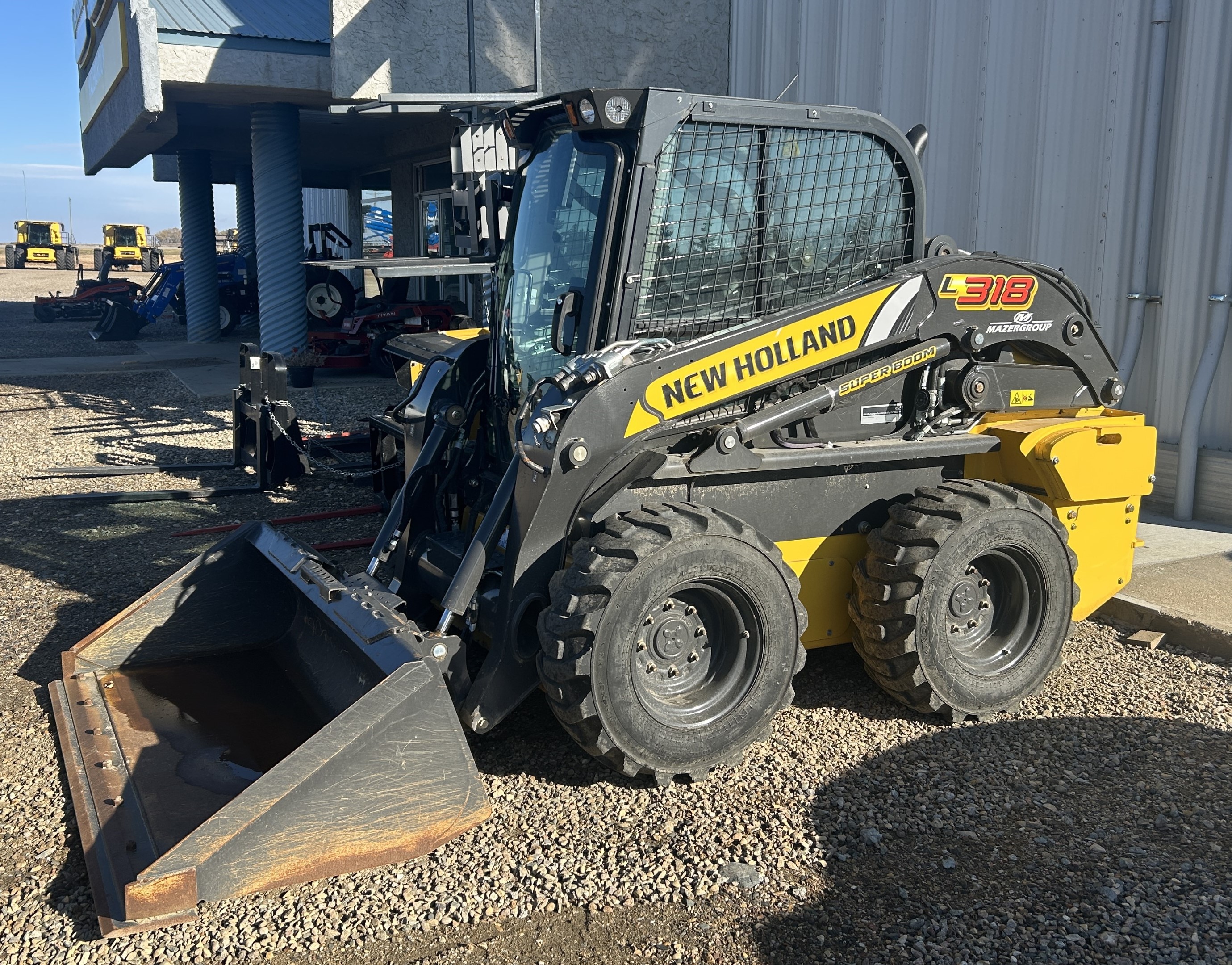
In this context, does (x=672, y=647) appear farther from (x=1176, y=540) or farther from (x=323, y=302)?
(x=323, y=302)

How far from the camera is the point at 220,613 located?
5.10m

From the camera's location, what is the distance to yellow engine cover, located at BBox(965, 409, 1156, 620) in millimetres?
5000

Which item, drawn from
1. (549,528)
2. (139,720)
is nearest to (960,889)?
(549,528)

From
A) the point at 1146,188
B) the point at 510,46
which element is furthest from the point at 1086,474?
the point at 510,46

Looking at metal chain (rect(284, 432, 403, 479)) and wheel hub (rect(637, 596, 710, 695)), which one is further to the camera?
metal chain (rect(284, 432, 403, 479))

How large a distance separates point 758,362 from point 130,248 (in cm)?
5239

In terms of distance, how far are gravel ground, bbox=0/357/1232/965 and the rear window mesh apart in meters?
1.79

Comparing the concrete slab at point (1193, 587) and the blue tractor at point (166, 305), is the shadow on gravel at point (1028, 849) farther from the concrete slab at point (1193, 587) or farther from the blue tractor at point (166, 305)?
the blue tractor at point (166, 305)

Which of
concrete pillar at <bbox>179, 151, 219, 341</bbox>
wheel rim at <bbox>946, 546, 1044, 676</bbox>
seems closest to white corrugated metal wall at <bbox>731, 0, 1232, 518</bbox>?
wheel rim at <bbox>946, 546, 1044, 676</bbox>

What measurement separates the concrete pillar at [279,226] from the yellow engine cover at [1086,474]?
1318 cm

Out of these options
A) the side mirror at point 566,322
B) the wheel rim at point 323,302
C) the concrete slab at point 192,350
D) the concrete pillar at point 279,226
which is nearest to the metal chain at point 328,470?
the side mirror at point 566,322

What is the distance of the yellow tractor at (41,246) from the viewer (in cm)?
5391

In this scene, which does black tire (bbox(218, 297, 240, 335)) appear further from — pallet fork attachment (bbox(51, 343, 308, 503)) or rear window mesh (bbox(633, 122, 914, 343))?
rear window mesh (bbox(633, 122, 914, 343))

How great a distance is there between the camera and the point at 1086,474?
16.6 ft
